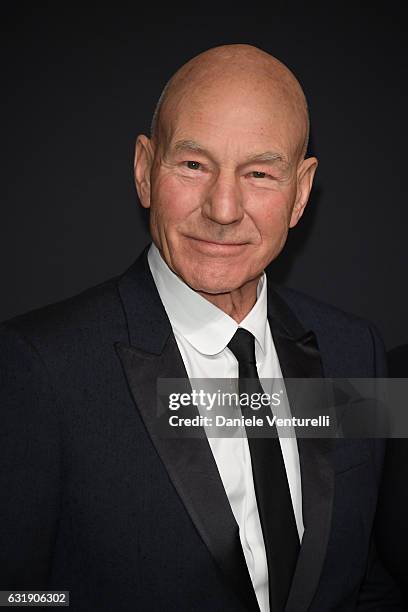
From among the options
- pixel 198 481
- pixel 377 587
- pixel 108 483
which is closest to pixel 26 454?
pixel 108 483

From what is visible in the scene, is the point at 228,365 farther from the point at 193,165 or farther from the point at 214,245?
the point at 193,165

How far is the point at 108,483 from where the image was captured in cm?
130

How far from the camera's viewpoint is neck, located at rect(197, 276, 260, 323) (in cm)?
144

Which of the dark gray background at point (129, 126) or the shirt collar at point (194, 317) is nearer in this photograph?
the shirt collar at point (194, 317)

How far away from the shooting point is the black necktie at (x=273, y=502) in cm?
134

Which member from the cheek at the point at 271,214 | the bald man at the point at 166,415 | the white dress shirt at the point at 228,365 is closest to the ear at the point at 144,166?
the bald man at the point at 166,415

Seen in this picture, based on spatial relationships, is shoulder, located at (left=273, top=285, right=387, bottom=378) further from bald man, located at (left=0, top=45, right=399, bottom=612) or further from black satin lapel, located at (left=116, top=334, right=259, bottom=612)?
black satin lapel, located at (left=116, top=334, right=259, bottom=612)

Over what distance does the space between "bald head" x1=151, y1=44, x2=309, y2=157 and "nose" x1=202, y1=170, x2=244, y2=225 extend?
0.14m

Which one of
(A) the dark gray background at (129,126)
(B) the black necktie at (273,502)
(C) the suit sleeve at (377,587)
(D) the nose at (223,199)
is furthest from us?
(A) the dark gray background at (129,126)

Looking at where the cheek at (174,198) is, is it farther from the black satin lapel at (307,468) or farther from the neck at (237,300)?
the black satin lapel at (307,468)

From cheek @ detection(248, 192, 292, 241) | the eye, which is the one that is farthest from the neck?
the eye

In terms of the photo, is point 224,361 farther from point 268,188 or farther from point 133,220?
point 133,220

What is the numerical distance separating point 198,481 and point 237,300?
37cm

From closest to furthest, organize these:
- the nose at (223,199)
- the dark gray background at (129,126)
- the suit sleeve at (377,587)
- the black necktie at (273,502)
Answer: the nose at (223,199), the black necktie at (273,502), the suit sleeve at (377,587), the dark gray background at (129,126)
